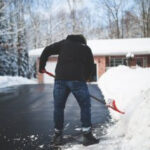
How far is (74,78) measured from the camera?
4.36 metres

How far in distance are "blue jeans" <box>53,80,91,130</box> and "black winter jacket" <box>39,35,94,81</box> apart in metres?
0.10

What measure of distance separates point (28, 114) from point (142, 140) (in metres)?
4.58

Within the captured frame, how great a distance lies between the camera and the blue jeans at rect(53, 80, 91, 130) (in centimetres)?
435

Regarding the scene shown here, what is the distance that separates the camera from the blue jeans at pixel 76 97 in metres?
4.35

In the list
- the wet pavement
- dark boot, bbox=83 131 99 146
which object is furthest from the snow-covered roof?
dark boot, bbox=83 131 99 146

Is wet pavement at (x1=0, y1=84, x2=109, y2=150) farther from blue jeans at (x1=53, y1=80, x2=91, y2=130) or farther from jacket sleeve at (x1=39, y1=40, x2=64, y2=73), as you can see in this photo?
jacket sleeve at (x1=39, y1=40, x2=64, y2=73)

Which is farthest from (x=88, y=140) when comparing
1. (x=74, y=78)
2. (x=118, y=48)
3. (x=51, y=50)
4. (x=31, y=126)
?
(x=118, y=48)

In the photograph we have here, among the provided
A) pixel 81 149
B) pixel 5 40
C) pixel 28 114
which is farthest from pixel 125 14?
pixel 81 149

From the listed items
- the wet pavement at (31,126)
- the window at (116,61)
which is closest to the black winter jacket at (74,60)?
the wet pavement at (31,126)

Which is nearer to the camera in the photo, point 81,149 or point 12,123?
point 81,149

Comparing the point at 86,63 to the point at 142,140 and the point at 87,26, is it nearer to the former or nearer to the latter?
the point at 142,140

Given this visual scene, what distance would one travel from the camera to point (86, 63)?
4.51 metres

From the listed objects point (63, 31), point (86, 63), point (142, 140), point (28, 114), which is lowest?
point (28, 114)

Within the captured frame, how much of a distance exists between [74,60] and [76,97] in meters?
0.61
